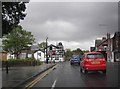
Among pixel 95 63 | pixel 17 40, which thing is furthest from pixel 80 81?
pixel 17 40

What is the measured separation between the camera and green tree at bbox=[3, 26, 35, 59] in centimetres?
7545

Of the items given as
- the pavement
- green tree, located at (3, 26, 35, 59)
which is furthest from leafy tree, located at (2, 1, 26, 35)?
green tree, located at (3, 26, 35, 59)

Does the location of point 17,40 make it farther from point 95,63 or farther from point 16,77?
point 16,77

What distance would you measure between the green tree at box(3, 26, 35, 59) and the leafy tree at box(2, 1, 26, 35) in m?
52.9

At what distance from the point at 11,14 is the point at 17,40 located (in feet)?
178

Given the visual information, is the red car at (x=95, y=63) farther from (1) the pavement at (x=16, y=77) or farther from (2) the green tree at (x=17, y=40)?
(2) the green tree at (x=17, y=40)

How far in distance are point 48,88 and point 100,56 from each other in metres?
10.8

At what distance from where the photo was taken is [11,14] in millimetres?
21531

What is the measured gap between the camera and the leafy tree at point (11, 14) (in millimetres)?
20719

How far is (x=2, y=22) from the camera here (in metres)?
21.0

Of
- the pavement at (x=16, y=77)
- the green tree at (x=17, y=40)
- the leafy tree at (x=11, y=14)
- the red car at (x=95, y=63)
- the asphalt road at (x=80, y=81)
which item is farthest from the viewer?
the green tree at (x=17, y=40)

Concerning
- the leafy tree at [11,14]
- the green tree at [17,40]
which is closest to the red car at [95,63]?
the leafy tree at [11,14]

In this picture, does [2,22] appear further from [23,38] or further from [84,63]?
[23,38]

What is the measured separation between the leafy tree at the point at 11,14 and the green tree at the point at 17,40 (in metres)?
52.9
